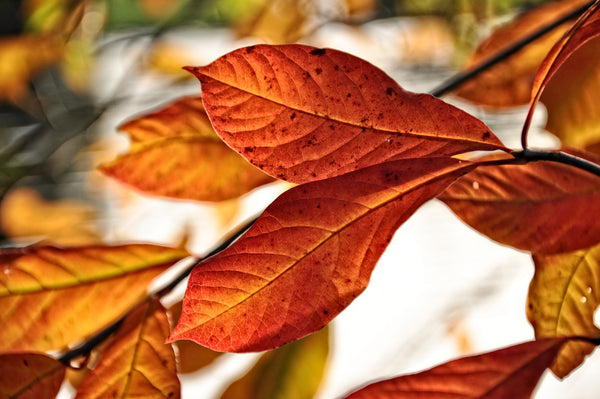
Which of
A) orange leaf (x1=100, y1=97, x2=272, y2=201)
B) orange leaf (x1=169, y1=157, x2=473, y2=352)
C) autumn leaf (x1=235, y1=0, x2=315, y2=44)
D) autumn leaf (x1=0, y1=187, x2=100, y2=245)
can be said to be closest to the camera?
orange leaf (x1=169, y1=157, x2=473, y2=352)

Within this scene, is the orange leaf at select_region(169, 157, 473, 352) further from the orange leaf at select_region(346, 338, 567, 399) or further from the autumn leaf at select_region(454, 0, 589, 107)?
the autumn leaf at select_region(454, 0, 589, 107)

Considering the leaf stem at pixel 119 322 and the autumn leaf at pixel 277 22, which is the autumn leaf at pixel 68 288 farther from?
Result: the autumn leaf at pixel 277 22

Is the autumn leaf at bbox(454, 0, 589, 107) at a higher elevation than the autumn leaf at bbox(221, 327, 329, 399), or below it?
higher

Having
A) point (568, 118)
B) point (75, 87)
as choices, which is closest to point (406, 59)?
point (75, 87)

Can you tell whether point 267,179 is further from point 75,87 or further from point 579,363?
point 75,87

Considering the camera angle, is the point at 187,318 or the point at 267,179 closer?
the point at 187,318

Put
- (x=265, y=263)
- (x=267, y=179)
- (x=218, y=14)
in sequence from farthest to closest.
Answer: (x=218, y=14) < (x=267, y=179) < (x=265, y=263)

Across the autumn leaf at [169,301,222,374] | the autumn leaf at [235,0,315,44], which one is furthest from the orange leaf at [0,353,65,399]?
the autumn leaf at [235,0,315,44]

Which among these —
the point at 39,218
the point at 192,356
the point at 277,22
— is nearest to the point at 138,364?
the point at 192,356
